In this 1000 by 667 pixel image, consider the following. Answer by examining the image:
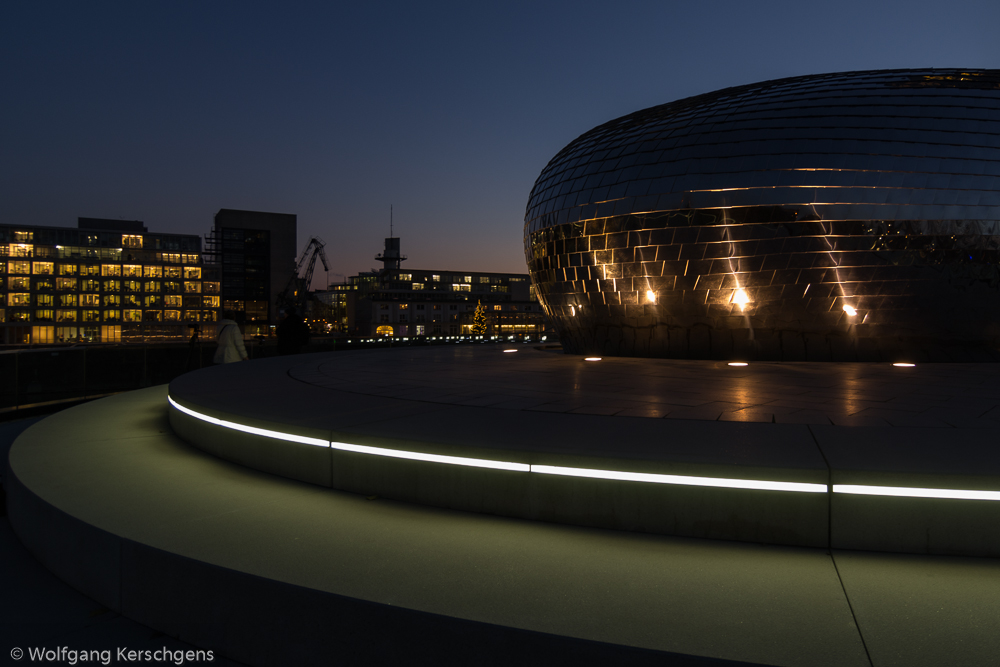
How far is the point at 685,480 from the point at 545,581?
1.43 meters

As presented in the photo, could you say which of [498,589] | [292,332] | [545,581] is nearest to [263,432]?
[498,589]

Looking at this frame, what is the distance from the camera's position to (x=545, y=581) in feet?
12.7

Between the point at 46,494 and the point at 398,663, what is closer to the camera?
the point at 398,663

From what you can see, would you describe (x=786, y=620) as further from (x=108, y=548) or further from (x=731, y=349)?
(x=731, y=349)

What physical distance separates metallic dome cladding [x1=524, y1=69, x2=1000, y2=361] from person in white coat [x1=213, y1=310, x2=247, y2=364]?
1043cm

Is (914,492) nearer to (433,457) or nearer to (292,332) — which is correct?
(433,457)

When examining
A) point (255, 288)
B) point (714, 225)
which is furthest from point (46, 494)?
point (255, 288)

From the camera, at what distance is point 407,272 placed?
541 feet

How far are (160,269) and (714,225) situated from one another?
12666 cm

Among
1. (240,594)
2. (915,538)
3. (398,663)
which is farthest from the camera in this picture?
(915,538)

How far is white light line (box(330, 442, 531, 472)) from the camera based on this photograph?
16.6 ft

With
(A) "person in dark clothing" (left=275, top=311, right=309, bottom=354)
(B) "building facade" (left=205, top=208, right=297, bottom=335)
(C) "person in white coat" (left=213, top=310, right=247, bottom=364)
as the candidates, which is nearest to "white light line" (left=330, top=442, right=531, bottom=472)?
(C) "person in white coat" (left=213, top=310, right=247, bottom=364)

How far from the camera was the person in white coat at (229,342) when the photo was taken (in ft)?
46.4

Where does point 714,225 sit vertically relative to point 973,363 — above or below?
above
